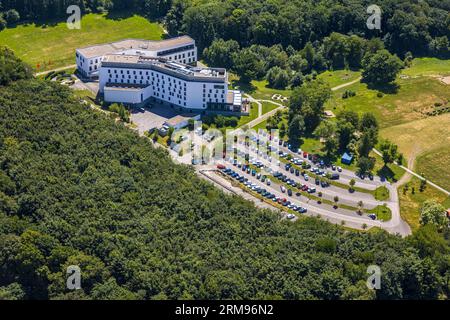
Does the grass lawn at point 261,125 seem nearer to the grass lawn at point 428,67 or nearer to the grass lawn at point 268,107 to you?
the grass lawn at point 268,107

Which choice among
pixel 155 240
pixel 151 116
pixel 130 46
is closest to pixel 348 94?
pixel 151 116

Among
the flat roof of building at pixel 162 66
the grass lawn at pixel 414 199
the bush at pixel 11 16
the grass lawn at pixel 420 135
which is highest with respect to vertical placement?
the bush at pixel 11 16

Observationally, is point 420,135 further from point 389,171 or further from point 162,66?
point 162,66

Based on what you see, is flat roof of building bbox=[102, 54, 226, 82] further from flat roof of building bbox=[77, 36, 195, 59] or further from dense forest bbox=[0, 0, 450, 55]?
dense forest bbox=[0, 0, 450, 55]

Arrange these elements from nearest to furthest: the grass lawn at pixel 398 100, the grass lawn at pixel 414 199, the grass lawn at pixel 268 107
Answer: the grass lawn at pixel 414 199
the grass lawn at pixel 398 100
the grass lawn at pixel 268 107

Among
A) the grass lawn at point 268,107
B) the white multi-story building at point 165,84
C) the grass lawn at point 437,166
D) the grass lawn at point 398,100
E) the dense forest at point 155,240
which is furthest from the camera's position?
the grass lawn at point 268,107

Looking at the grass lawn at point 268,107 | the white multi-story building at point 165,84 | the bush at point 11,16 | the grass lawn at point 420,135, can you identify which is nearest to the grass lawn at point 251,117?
the grass lawn at point 268,107
